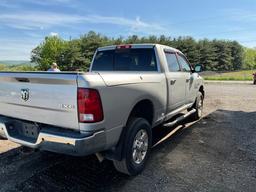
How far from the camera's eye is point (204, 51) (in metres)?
74.5

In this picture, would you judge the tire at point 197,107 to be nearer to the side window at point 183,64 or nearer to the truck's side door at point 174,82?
the side window at point 183,64

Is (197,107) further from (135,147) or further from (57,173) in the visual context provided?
(57,173)

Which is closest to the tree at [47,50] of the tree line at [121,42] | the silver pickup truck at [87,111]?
the tree line at [121,42]

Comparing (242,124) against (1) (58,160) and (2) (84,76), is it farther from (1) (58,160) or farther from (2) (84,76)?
(2) (84,76)

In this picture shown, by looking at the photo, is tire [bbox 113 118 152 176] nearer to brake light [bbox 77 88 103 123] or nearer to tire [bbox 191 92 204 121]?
brake light [bbox 77 88 103 123]

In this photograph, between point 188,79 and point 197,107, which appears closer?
point 188,79

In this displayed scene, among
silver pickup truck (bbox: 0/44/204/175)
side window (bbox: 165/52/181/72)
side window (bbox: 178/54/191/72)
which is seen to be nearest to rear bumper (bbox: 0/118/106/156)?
silver pickup truck (bbox: 0/44/204/175)

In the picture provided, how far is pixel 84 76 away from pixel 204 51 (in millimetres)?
76090

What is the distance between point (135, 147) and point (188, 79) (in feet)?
8.97

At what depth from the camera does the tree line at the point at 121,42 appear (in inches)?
2382

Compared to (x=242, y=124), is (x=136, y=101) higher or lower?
higher

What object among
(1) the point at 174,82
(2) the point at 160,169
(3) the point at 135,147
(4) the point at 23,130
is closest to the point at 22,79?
(4) the point at 23,130

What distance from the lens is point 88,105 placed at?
111 inches

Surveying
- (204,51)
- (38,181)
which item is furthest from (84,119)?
(204,51)
